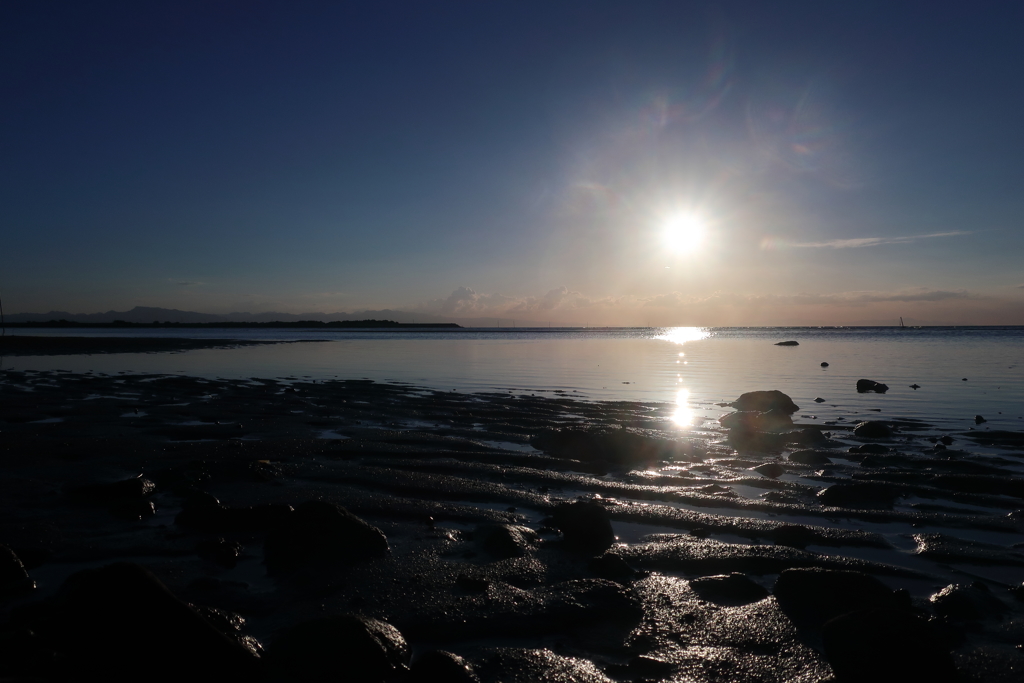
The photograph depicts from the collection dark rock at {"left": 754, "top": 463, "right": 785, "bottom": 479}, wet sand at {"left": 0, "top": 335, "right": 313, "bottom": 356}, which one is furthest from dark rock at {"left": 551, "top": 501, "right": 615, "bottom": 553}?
wet sand at {"left": 0, "top": 335, "right": 313, "bottom": 356}

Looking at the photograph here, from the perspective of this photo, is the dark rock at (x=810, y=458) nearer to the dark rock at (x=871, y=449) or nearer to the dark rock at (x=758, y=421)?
the dark rock at (x=871, y=449)

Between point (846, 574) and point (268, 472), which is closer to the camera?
point (846, 574)

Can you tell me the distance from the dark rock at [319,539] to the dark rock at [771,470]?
6.49m

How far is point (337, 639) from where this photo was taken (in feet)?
13.1

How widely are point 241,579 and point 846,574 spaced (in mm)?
5468

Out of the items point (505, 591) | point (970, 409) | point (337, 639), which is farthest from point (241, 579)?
point (970, 409)

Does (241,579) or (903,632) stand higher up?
(903,632)

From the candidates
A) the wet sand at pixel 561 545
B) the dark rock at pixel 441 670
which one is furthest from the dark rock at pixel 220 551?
the dark rock at pixel 441 670

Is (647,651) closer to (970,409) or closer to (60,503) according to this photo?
(60,503)

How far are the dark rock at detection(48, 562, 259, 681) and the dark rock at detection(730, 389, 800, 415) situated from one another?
1490cm

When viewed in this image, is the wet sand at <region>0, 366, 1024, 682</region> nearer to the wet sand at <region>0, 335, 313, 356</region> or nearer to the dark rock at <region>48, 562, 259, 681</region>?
the dark rock at <region>48, 562, 259, 681</region>

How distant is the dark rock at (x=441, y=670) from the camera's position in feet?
12.4

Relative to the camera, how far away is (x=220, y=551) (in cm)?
595

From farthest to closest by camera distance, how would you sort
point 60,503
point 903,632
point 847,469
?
point 847,469, point 60,503, point 903,632
